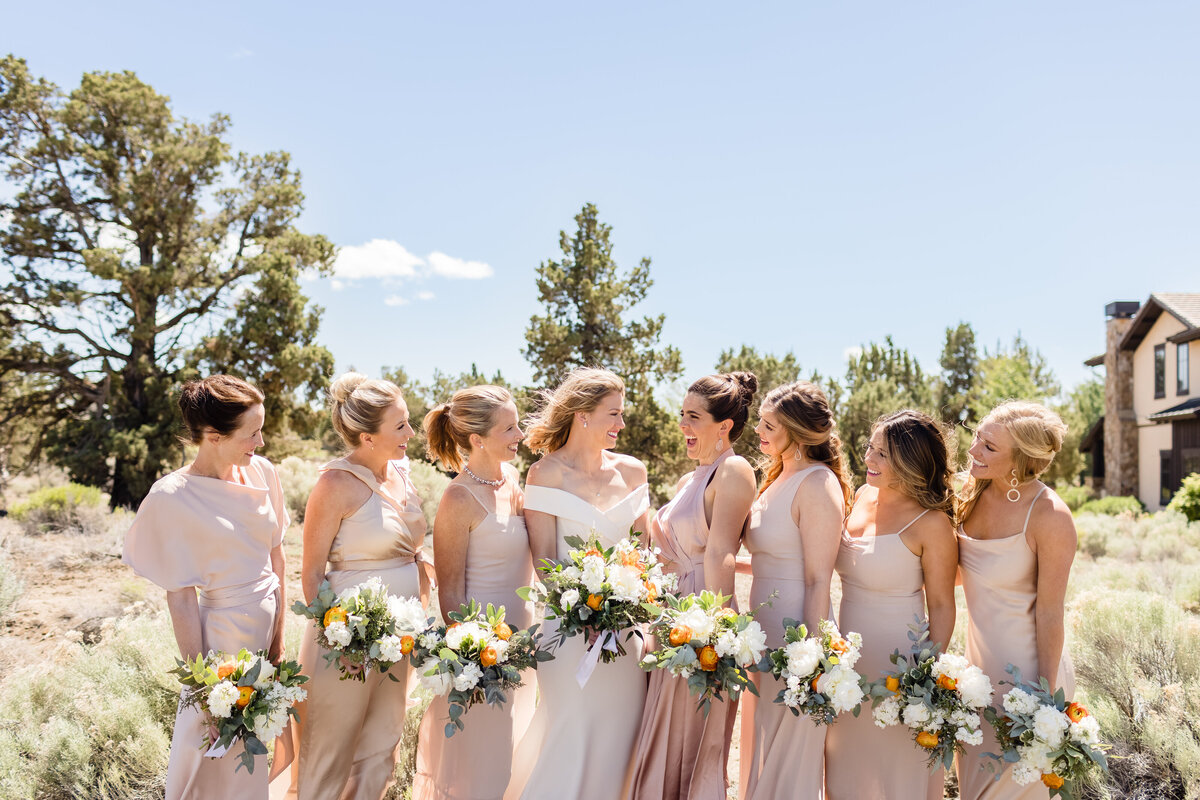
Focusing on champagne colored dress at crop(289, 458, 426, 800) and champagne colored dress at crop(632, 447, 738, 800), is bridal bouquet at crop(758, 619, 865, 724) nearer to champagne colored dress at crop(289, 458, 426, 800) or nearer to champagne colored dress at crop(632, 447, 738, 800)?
champagne colored dress at crop(632, 447, 738, 800)

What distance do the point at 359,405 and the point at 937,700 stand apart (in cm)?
333

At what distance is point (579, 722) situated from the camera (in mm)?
3969

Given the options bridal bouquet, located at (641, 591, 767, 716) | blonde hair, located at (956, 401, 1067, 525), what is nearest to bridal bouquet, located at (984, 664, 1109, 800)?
blonde hair, located at (956, 401, 1067, 525)

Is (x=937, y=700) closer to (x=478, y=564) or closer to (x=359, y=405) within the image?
(x=478, y=564)

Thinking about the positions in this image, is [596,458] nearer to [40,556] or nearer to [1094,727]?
[1094,727]

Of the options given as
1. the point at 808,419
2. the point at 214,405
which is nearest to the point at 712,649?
the point at 808,419

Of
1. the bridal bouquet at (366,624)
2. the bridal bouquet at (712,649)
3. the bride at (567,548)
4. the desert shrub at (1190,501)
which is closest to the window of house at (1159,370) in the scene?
the desert shrub at (1190,501)

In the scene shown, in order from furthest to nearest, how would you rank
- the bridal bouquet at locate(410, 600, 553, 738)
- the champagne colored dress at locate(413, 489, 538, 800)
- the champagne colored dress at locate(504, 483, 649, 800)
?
the champagne colored dress at locate(413, 489, 538, 800) → the champagne colored dress at locate(504, 483, 649, 800) → the bridal bouquet at locate(410, 600, 553, 738)

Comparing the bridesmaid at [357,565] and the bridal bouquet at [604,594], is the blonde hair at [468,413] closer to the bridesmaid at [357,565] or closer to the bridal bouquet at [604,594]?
the bridesmaid at [357,565]

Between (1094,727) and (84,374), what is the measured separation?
89.7 ft

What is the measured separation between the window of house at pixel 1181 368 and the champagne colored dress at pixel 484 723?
2965 cm

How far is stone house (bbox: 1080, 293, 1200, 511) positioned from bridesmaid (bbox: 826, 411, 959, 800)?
25.8 metres

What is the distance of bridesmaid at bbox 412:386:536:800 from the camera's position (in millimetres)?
4062

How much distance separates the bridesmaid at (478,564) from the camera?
406cm
